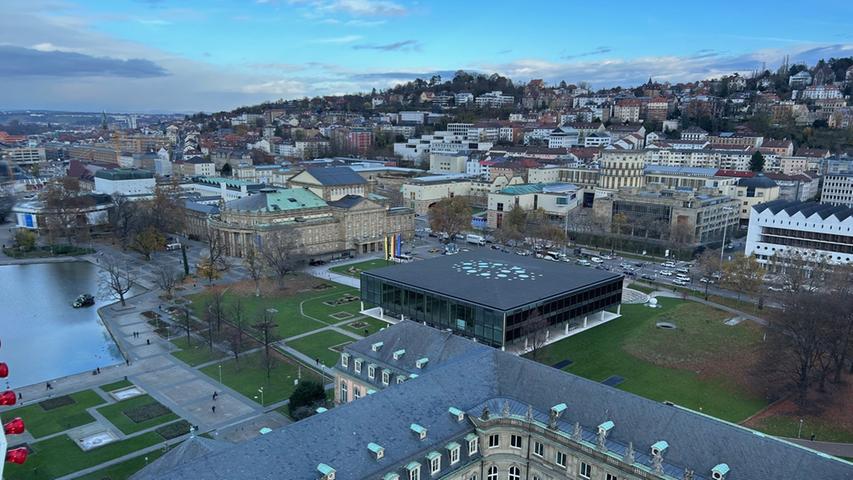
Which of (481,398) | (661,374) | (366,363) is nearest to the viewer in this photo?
(481,398)

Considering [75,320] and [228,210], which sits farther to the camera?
[228,210]

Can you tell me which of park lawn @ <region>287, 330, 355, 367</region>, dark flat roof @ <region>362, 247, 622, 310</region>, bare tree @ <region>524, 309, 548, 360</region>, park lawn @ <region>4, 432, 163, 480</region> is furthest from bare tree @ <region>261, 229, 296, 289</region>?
park lawn @ <region>4, 432, 163, 480</region>

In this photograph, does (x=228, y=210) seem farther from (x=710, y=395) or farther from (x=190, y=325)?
(x=710, y=395)

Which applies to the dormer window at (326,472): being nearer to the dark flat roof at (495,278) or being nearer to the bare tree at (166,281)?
the dark flat roof at (495,278)

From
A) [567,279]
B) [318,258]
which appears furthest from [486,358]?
[318,258]

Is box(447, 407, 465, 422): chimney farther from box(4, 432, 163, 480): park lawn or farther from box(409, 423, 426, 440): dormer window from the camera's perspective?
box(4, 432, 163, 480): park lawn

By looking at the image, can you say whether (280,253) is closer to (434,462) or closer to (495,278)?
(495,278)
